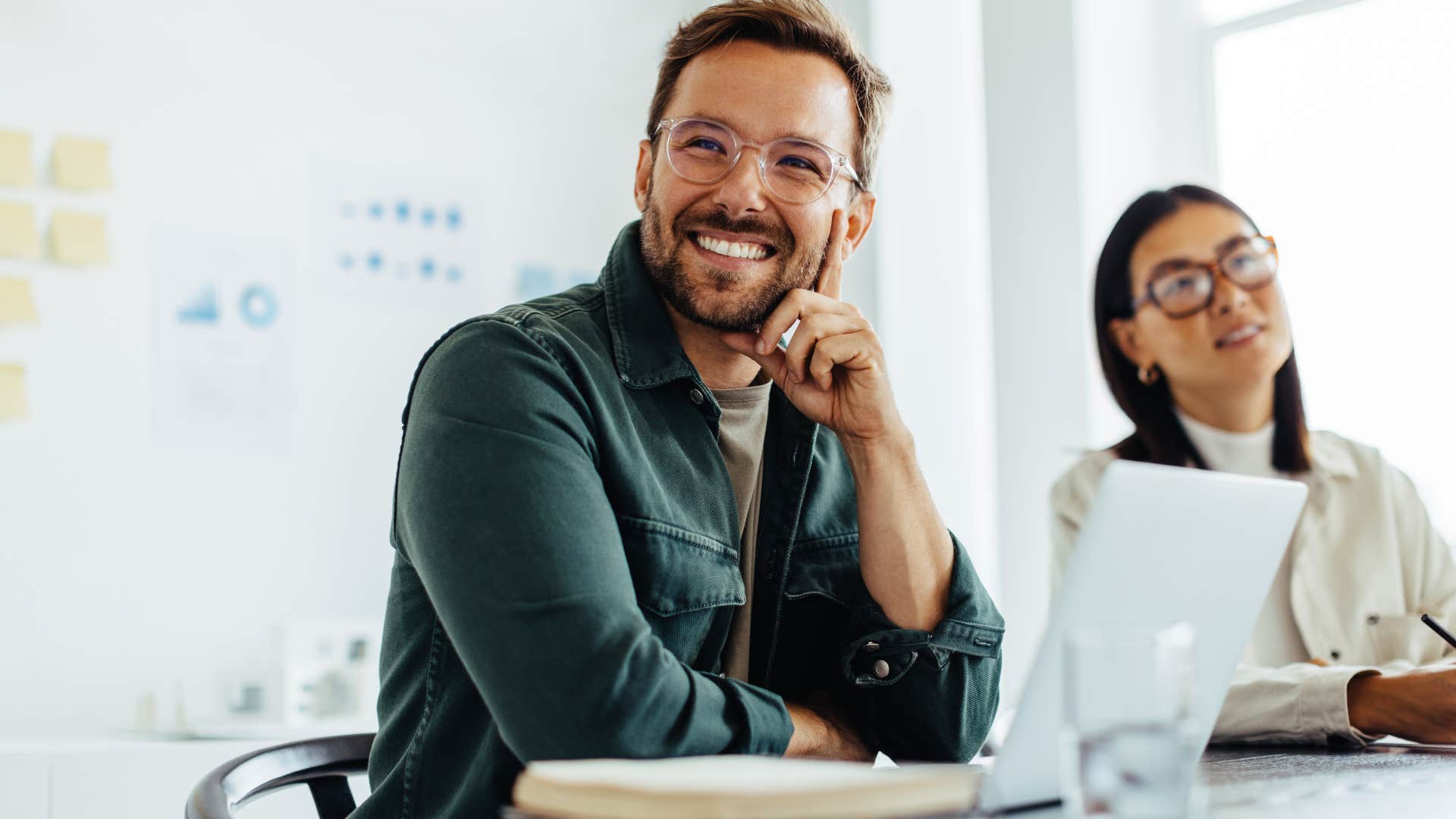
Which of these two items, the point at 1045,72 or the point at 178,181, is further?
the point at 1045,72

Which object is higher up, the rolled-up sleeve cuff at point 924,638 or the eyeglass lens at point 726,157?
the eyeglass lens at point 726,157

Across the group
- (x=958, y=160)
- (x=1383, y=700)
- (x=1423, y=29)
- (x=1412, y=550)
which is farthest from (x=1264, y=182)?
(x=1383, y=700)

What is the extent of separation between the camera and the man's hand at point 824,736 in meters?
1.14

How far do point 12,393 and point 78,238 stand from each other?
13.7 inches

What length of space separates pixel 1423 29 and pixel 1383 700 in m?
2.18

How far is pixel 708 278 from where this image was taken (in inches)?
55.1

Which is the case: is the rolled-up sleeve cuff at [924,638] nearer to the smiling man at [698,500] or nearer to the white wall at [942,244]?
the smiling man at [698,500]

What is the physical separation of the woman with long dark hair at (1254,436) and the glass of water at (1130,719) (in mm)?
1204

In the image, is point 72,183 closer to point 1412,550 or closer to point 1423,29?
point 1412,550

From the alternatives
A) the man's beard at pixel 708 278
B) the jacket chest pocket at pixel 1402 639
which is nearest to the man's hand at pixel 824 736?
the man's beard at pixel 708 278

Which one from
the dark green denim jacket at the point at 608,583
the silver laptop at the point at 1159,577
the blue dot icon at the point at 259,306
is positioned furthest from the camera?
the blue dot icon at the point at 259,306

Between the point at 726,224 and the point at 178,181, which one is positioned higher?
the point at 178,181

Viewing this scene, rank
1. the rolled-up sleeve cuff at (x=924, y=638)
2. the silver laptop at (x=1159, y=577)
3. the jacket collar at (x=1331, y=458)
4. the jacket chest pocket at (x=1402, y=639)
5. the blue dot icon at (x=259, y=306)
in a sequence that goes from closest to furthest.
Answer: the silver laptop at (x=1159, y=577), the rolled-up sleeve cuff at (x=924, y=638), the jacket chest pocket at (x=1402, y=639), the jacket collar at (x=1331, y=458), the blue dot icon at (x=259, y=306)

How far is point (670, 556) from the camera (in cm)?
121
